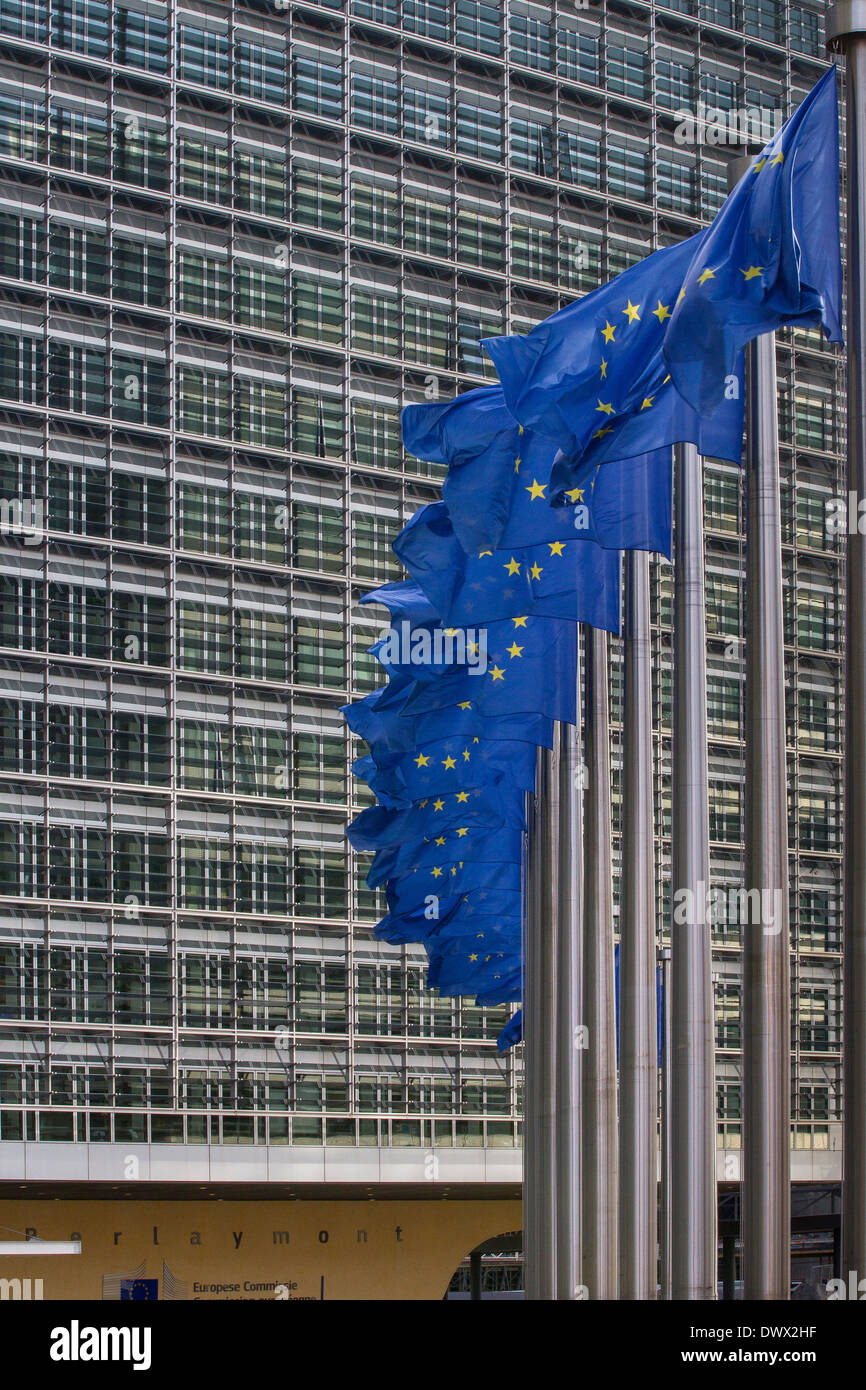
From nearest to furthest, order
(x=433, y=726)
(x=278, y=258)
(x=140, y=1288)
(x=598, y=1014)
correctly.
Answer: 1. (x=598, y=1014)
2. (x=433, y=726)
3. (x=140, y=1288)
4. (x=278, y=258)

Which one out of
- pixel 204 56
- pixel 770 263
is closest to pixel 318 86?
pixel 204 56

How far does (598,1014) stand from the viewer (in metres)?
27.1

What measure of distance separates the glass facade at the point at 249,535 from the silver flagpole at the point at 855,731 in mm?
52793

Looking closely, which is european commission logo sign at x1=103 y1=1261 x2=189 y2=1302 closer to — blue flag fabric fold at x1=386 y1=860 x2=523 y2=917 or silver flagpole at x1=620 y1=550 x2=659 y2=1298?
blue flag fabric fold at x1=386 y1=860 x2=523 y2=917

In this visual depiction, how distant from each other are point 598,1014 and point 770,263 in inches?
504

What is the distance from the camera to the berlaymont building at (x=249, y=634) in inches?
2820

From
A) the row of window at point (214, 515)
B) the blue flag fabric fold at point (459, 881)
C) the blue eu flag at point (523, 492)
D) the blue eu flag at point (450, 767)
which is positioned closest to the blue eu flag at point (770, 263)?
the blue eu flag at point (523, 492)

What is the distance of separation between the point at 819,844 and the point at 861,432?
7748 centimetres

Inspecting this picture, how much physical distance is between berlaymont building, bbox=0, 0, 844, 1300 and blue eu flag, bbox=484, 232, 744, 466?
45853 mm

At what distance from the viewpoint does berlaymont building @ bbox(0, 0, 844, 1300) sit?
71.6 meters

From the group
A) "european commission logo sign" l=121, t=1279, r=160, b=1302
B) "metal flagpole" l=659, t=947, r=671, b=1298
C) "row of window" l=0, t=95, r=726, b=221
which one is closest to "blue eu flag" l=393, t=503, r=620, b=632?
"metal flagpole" l=659, t=947, r=671, b=1298

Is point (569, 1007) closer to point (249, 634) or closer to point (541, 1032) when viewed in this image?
point (541, 1032)

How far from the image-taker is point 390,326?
8456 centimetres

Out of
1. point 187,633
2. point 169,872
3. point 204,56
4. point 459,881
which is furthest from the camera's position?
point 204,56
